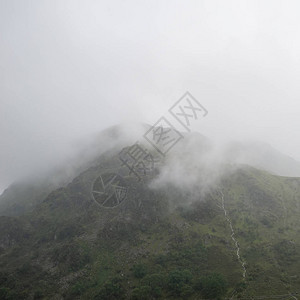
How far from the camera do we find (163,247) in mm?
150375

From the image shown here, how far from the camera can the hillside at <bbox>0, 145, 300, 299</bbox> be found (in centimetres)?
11112

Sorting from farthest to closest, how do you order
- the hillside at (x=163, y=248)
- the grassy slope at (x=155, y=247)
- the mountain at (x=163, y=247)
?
the grassy slope at (x=155, y=247)
the hillside at (x=163, y=248)
the mountain at (x=163, y=247)

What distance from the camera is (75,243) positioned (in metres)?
155

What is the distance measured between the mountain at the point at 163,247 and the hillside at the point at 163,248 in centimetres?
60

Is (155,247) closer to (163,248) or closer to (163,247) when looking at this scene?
(163,247)

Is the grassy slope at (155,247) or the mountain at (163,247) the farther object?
the grassy slope at (155,247)

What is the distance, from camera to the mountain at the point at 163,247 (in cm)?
11100

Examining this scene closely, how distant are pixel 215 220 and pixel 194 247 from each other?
3233 centimetres

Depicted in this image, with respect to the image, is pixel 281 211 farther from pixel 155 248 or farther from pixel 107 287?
pixel 107 287

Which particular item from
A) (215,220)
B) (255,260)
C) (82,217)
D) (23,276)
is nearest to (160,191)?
(215,220)

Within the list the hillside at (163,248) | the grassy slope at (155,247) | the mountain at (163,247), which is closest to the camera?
the mountain at (163,247)

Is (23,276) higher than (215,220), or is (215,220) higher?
(23,276)

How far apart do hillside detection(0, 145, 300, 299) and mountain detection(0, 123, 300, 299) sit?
0.60 meters

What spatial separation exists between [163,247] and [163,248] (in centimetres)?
93
